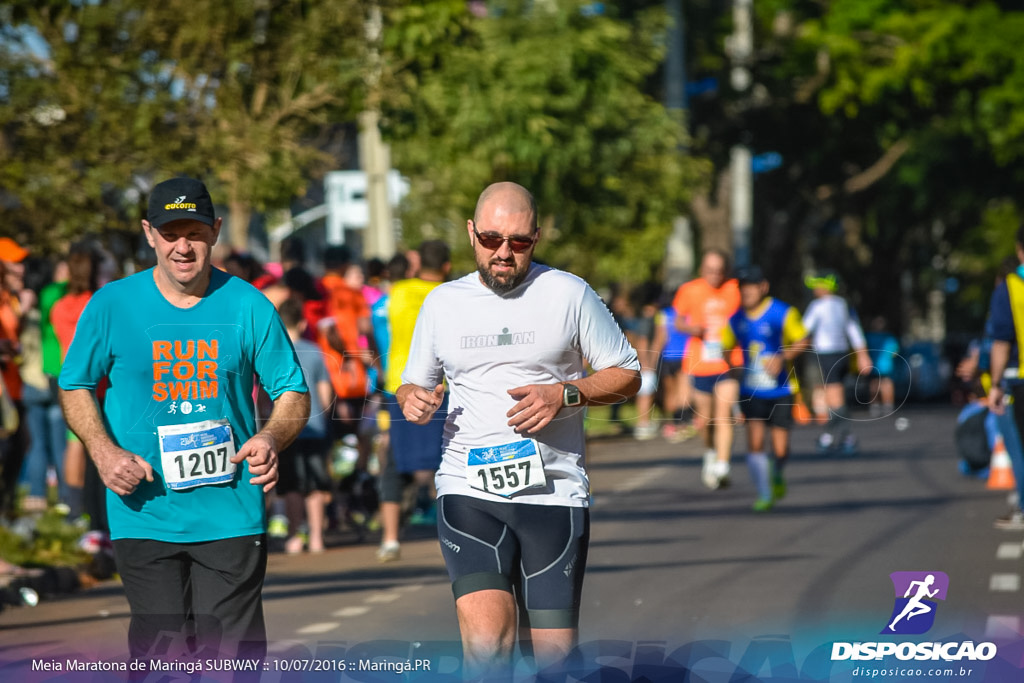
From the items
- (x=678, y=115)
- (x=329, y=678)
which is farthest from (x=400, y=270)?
(x=678, y=115)

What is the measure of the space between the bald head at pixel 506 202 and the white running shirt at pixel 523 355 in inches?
9.0

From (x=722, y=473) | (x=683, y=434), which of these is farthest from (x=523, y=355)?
(x=683, y=434)

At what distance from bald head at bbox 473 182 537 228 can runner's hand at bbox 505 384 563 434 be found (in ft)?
1.64

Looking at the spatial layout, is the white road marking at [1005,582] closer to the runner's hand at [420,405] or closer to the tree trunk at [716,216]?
the runner's hand at [420,405]

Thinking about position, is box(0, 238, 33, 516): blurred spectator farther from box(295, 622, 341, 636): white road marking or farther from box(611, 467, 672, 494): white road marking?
box(611, 467, 672, 494): white road marking

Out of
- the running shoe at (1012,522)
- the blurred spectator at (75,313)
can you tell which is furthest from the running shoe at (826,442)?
the blurred spectator at (75,313)

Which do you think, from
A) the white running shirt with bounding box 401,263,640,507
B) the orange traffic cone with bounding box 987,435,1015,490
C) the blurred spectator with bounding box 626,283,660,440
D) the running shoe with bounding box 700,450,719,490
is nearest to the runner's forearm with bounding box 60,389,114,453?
the white running shirt with bounding box 401,263,640,507

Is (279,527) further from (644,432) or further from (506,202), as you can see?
(644,432)

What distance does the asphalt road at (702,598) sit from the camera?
6.70m

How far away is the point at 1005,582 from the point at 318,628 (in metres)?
3.82

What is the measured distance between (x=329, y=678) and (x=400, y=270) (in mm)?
7758

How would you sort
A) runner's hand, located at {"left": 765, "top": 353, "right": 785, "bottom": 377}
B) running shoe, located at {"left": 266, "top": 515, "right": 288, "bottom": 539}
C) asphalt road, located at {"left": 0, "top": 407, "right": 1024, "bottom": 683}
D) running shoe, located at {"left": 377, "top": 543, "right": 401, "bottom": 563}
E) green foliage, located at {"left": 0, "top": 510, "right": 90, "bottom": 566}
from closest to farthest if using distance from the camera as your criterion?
asphalt road, located at {"left": 0, "top": 407, "right": 1024, "bottom": 683}
green foliage, located at {"left": 0, "top": 510, "right": 90, "bottom": 566}
running shoe, located at {"left": 377, "top": 543, "right": 401, "bottom": 563}
running shoe, located at {"left": 266, "top": 515, "right": 288, "bottom": 539}
runner's hand, located at {"left": 765, "top": 353, "right": 785, "bottom": 377}

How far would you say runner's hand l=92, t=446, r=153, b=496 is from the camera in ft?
18.1

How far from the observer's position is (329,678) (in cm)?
646
